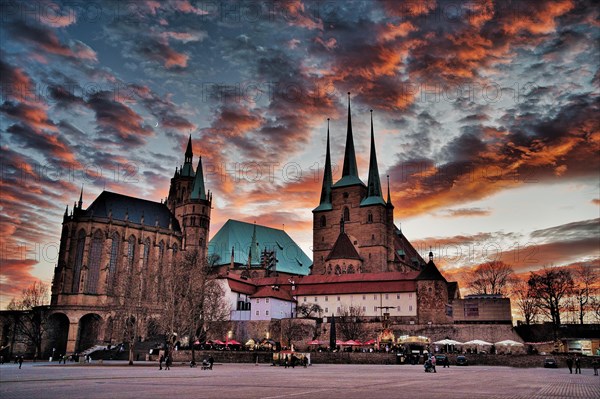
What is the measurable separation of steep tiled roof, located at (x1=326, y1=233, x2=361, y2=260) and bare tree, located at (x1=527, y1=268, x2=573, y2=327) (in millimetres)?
30764

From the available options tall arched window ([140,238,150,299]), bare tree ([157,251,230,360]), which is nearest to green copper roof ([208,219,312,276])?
tall arched window ([140,238,150,299])

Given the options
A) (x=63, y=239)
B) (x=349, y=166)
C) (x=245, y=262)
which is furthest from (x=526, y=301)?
(x=63, y=239)

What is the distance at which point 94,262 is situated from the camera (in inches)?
3762

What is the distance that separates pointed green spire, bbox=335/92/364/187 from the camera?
111225 mm

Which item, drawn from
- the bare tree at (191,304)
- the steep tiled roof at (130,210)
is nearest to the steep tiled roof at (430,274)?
the bare tree at (191,304)

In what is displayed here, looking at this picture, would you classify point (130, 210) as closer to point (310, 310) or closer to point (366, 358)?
point (310, 310)

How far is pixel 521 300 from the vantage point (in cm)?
9969

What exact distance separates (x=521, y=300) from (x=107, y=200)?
262 feet

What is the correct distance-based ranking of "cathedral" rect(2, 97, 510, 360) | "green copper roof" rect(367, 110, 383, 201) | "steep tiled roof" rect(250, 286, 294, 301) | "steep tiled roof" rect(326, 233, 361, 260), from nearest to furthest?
"cathedral" rect(2, 97, 510, 360)
"steep tiled roof" rect(250, 286, 294, 301)
"steep tiled roof" rect(326, 233, 361, 260)
"green copper roof" rect(367, 110, 383, 201)

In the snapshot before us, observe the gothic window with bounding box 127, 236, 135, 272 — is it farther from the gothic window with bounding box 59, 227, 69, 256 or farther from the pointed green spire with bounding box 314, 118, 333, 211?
the pointed green spire with bounding box 314, 118, 333, 211

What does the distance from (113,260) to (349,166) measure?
50.7 meters

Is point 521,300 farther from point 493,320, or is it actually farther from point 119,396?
point 119,396

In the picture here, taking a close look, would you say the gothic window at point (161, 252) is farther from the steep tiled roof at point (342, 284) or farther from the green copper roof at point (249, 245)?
the steep tiled roof at point (342, 284)

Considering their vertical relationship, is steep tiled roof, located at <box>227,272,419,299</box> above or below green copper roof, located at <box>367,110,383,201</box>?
below
